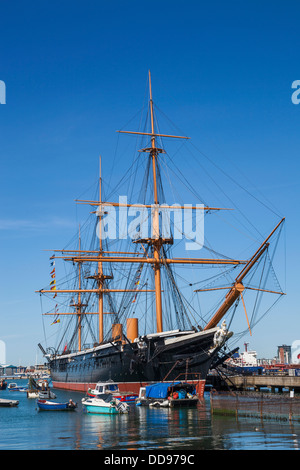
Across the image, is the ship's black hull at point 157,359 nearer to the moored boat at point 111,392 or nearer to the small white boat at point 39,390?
the moored boat at point 111,392

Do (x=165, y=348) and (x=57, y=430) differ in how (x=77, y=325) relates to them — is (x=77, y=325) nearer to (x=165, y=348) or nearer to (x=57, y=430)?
(x=165, y=348)

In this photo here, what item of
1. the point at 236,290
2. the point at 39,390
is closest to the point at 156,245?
the point at 236,290

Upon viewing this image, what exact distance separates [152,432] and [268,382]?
39184 millimetres

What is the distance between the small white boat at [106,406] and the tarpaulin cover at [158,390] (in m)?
3.83

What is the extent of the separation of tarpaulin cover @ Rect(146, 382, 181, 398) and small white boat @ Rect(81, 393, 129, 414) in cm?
383

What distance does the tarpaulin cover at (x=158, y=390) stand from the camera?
45812mm

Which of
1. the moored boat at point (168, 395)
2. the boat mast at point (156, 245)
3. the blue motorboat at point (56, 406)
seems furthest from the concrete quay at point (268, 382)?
the blue motorboat at point (56, 406)

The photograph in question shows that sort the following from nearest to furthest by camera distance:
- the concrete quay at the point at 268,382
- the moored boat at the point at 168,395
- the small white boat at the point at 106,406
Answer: the small white boat at the point at 106,406, the moored boat at the point at 168,395, the concrete quay at the point at 268,382

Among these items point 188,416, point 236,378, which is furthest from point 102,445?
point 236,378

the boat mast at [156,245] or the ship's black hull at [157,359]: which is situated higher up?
the boat mast at [156,245]

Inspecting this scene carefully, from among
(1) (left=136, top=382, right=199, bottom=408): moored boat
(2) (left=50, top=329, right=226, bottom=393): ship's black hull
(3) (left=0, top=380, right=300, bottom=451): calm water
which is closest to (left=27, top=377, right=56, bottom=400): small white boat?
(2) (left=50, top=329, right=226, bottom=393): ship's black hull

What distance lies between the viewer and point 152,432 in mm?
30000
